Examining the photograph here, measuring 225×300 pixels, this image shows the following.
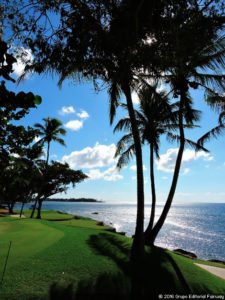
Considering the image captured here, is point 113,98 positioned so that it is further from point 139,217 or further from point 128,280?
point 128,280

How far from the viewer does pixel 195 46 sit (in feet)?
31.2

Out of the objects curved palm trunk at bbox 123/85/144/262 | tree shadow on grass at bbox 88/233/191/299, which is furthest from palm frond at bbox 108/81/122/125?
tree shadow on grass at bbox 88/233/191/299

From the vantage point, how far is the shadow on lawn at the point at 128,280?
938 centimetres

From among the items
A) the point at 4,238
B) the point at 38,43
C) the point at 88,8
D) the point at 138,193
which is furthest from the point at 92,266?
the point at 88,8

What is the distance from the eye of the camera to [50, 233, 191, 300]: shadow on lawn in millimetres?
9383

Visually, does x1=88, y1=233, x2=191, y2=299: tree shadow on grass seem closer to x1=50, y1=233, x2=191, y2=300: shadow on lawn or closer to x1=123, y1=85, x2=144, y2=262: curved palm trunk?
x1=50, y1=233, x2=191, y2=300: shadow on lawn

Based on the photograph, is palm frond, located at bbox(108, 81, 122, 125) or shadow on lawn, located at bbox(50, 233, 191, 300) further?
palm frond, located at bbox(108, 81, 122, 125)

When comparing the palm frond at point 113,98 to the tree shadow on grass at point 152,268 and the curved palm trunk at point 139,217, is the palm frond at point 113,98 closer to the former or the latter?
the curved palm trunk at point 139,217

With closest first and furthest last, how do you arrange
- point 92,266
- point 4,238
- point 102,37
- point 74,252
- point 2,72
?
1. point 2,72
2. point 102,37
3. point 92,266
4. point 74,252
5. point 4,238

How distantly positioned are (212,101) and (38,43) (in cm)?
1252

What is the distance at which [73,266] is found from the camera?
36.6ft

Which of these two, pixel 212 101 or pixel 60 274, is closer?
pixel 60 274

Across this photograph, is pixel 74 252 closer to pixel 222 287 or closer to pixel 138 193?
pixel 138 193

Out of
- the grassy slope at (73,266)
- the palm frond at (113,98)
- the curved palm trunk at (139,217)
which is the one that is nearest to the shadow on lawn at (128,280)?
the grassy slope at (73,266)
